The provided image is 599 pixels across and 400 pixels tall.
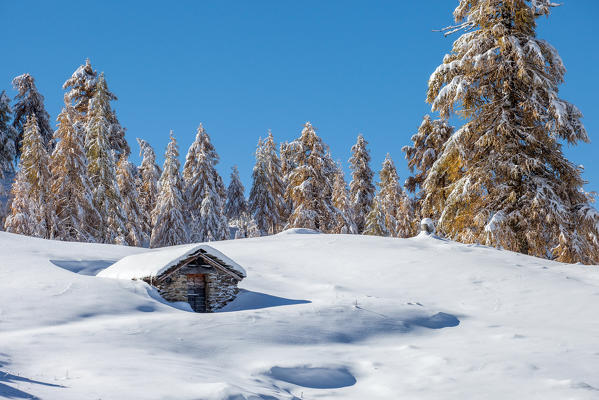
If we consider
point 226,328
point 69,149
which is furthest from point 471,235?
point 69,149

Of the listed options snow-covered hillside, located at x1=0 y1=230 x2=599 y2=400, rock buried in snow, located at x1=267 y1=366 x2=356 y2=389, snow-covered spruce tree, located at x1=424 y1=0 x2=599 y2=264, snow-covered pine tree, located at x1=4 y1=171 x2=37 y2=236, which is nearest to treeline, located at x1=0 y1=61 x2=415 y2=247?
snow-covered pine tree, located at x1=4 y1=171 x2=37 y2=236

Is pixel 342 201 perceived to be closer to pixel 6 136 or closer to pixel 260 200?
pixel 260 200

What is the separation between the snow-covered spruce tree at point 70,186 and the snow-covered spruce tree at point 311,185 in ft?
42.0

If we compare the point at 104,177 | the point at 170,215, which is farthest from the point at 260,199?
the point at 104,177

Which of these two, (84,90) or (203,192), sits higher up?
(84,90)

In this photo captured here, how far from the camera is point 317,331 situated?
13.1 metres

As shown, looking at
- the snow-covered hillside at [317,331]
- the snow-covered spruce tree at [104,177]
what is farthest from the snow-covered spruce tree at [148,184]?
the snow-covered hillside at [317,331]

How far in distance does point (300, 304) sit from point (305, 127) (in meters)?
25.3

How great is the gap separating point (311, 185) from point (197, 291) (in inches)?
835

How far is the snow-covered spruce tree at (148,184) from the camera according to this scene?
51281 millimetres

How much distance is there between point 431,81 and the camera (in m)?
22.2

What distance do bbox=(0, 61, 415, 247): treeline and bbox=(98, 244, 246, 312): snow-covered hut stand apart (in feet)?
54.8

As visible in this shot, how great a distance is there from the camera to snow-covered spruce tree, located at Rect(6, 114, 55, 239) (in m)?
31.5

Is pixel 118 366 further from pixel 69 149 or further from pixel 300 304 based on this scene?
pixel 69 149
